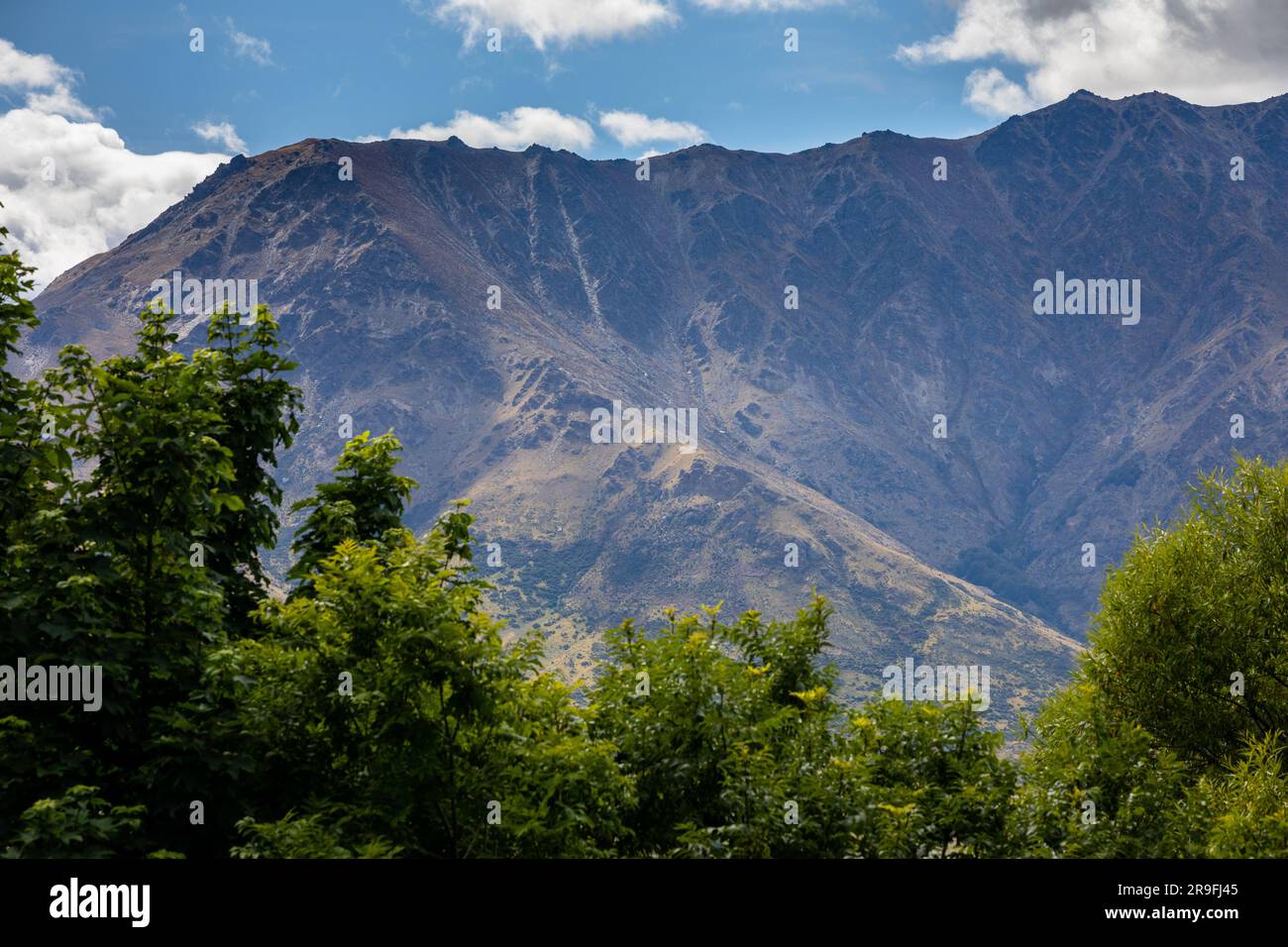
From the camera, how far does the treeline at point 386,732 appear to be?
17812 millimetres

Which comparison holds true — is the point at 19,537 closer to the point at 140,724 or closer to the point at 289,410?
the point at 140,724

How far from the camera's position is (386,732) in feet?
58.6

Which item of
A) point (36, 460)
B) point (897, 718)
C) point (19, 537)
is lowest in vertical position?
point (897, 718)

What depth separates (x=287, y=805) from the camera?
19.8 m

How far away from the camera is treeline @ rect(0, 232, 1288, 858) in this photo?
17.8 meters
